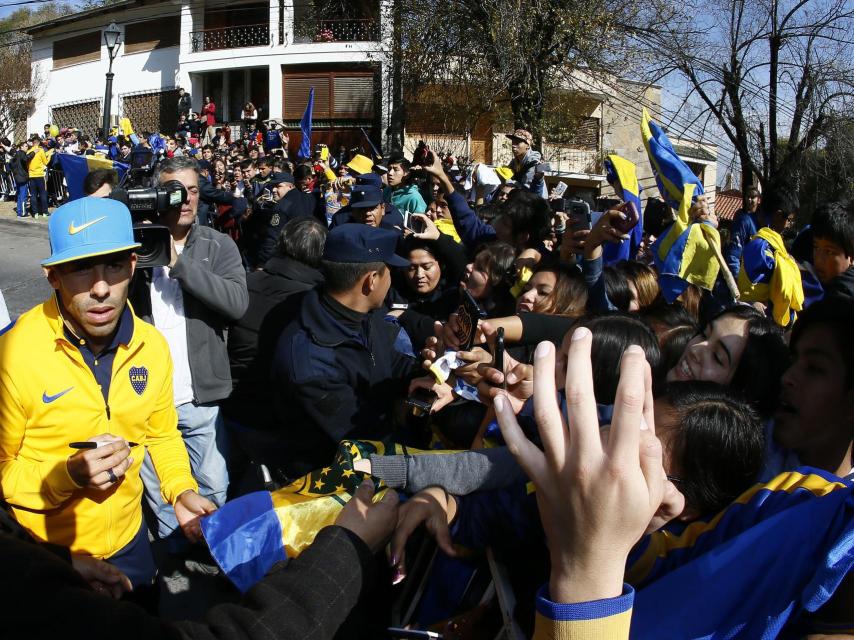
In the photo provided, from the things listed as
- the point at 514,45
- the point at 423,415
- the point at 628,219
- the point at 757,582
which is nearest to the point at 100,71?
the point at 514,45

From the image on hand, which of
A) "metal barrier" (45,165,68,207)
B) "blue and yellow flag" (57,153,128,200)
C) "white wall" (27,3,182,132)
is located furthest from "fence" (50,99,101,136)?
"blue and yellow flag" (57,153,128,200)

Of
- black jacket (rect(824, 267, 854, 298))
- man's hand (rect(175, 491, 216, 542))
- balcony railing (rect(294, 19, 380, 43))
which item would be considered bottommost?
man's hand (rect(175, 491, 216, 542))

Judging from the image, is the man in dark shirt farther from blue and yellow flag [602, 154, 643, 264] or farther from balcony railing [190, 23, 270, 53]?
balcony railing [190, 23, 270, 53]

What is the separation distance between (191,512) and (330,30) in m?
27.8

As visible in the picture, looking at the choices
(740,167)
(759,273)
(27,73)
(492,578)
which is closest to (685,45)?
(740,167)

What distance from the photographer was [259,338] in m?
3.66

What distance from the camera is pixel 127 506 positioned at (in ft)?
7.61

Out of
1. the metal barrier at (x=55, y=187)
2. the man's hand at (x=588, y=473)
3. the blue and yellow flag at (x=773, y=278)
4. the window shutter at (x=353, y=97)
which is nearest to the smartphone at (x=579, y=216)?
the blue and yellow flag at (x=773, y=278)

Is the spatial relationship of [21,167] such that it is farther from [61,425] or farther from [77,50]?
[77,50]

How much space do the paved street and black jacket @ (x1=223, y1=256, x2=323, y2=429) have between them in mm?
5689

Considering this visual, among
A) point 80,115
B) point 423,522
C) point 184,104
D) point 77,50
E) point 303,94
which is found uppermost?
point 77,50

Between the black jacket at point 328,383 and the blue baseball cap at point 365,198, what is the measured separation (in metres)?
2.24

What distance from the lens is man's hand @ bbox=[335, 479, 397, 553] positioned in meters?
1.74

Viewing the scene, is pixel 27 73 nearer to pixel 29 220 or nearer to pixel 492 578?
pixel 29 220
